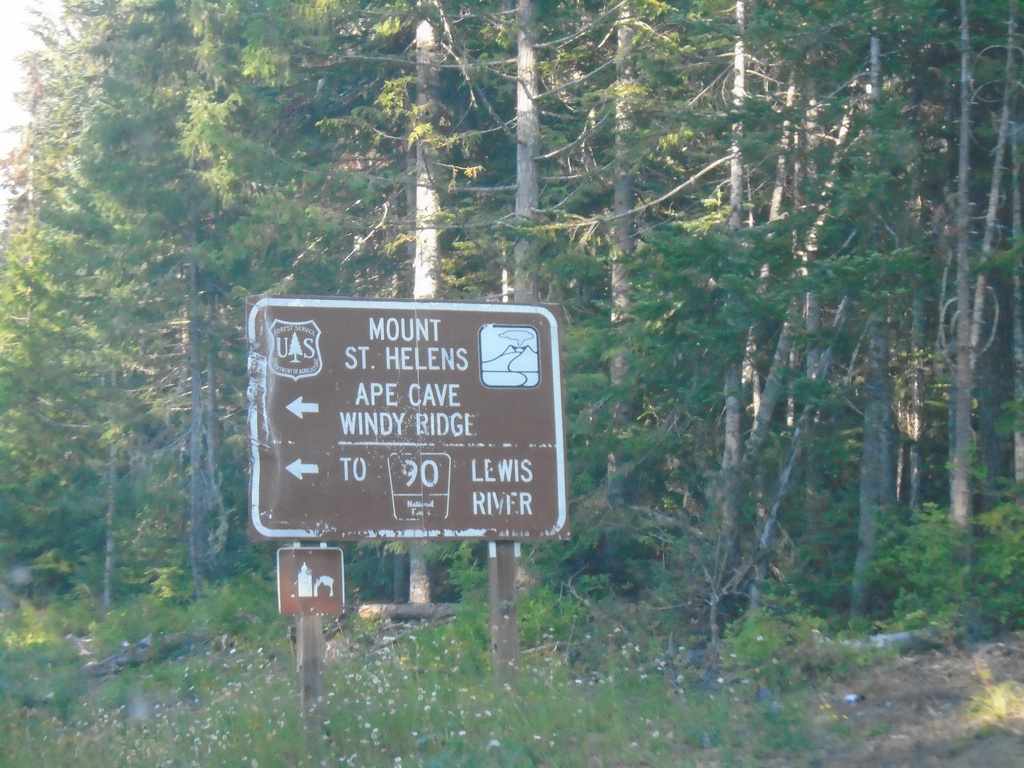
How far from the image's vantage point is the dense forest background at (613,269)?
37.2 feet

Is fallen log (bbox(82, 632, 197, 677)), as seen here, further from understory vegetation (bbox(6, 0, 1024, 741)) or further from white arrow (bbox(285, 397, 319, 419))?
white arrow (bbox(285, 397, 319, 419))

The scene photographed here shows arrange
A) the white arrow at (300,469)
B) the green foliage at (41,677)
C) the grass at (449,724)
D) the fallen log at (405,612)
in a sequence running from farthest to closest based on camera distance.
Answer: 1. the fallen log at (405,612)
2. the green foliage at (41,677)
3. the white arrow at (300,469)
4. the grass at (449,724)

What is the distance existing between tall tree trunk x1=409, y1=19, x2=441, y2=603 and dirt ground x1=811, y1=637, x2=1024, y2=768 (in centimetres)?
1116

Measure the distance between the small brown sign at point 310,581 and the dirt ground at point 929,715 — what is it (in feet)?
12.3

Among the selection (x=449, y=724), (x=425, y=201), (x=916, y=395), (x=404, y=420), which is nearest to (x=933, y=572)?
(x=916, y=395)

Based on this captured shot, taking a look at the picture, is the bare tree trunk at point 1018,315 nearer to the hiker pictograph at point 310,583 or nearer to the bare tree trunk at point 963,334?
the bare tree trunk at point 963,334

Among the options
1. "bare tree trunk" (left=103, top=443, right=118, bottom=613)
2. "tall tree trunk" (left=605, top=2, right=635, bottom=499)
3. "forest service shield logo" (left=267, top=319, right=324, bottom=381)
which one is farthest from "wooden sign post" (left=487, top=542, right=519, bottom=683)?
"bare tree trunk" (left=103, top=443, right=118, bottom=613)

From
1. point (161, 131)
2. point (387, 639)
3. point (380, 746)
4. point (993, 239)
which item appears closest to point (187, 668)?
point (387, 639)

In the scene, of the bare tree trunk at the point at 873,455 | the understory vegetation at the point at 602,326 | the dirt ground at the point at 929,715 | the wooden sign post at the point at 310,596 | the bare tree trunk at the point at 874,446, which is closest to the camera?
the dirt ground at the point at 929,715

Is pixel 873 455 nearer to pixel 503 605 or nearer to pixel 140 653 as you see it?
pixel 503 605

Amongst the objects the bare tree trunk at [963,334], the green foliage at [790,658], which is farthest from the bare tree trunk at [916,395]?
the green foliage at [790,658]

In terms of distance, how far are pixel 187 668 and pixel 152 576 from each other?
12.2m

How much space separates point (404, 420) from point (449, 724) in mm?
2461

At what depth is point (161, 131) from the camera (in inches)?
940
